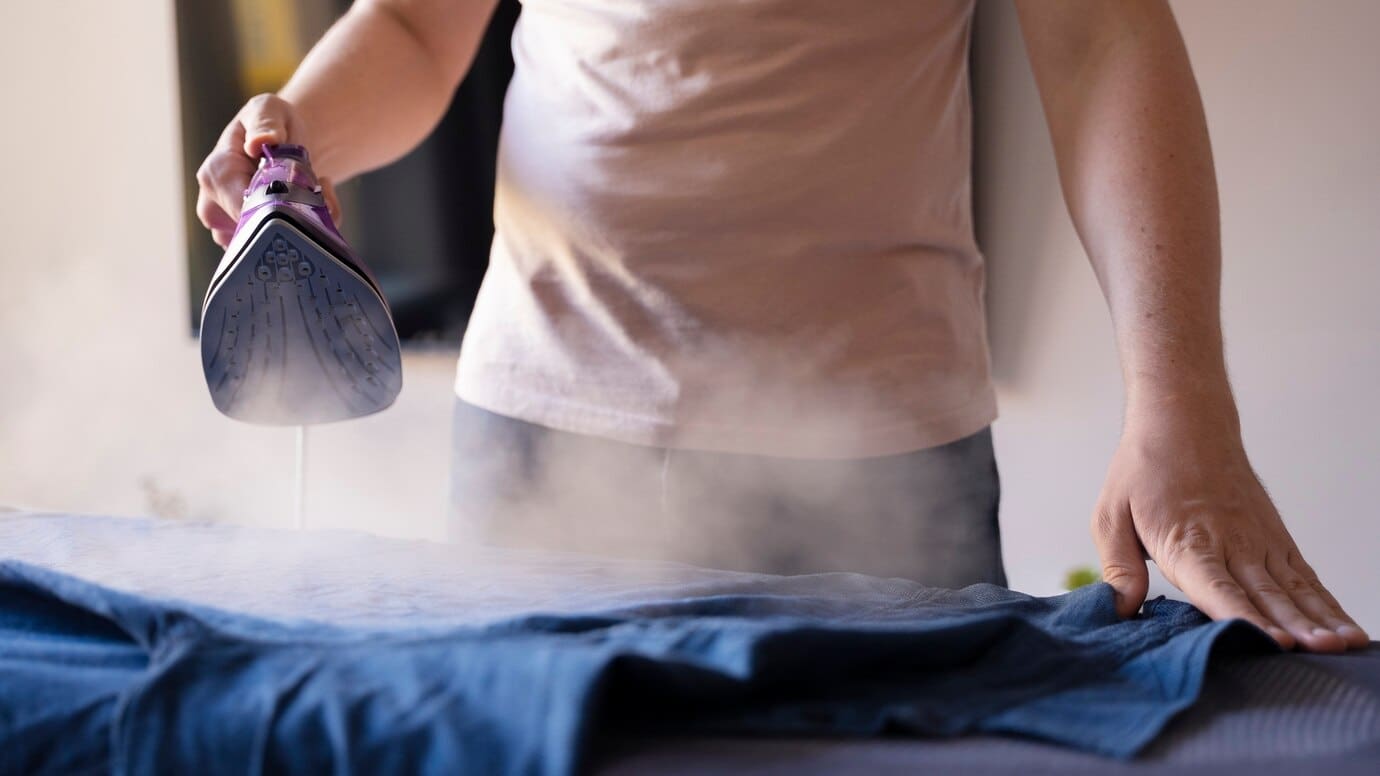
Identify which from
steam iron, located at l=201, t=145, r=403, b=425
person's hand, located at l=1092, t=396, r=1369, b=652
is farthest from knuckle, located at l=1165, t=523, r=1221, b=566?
steam iron, located at l=201, t=145, r=403, b=425

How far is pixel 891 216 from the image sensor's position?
95 centimetres

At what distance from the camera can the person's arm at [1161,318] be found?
670 millimetres

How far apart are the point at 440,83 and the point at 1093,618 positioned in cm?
84

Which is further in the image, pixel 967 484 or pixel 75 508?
pixel 75 508

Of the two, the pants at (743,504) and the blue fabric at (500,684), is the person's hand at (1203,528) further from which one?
the pants at (743,504)

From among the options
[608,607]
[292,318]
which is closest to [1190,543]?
[608,607]

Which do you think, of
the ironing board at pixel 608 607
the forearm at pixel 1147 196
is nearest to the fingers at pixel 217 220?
the ironing board at pixel 608 607

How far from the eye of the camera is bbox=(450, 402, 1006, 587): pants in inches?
37.5

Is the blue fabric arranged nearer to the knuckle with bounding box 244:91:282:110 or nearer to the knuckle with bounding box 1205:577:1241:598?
the knuckle with bounding box 1205:577:1241:598

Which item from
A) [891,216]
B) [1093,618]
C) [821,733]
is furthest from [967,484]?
[821,733]

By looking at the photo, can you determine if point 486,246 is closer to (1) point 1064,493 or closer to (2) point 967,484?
(1) point 1064,493

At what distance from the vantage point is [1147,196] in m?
0.82

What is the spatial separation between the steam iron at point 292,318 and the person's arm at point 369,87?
13 cm

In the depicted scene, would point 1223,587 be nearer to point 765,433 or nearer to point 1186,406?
point 1186,406
